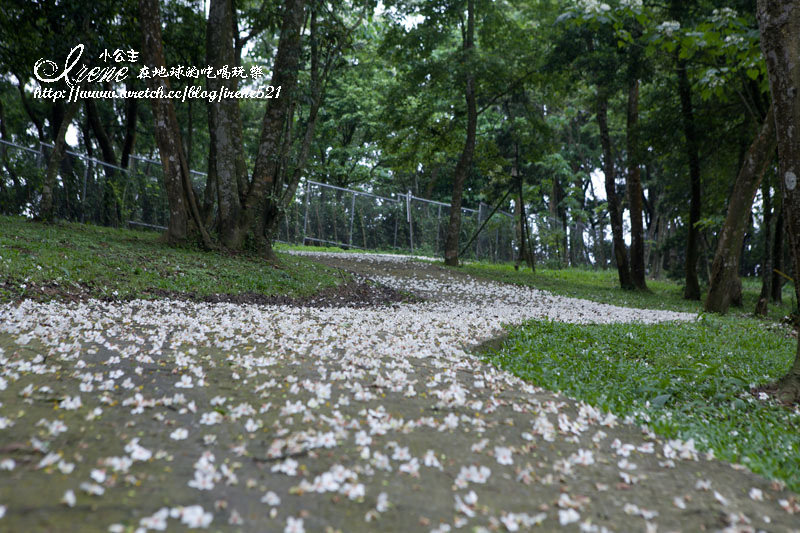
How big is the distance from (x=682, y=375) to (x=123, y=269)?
23.8ft

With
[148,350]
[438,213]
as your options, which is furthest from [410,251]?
[148,350]

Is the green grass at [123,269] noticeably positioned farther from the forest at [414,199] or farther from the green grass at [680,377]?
the green grass at [680,377]

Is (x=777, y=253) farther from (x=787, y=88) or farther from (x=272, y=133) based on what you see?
(x=272, y=133)

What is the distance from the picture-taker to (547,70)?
559 inches

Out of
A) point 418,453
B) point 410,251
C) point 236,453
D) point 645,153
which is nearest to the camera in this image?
point 236,453

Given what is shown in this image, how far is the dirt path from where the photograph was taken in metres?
2.04

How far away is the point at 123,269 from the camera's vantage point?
A: 299 inches

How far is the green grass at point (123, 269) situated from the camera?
21.3ft

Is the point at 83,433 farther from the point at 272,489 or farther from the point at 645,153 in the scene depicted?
the point at 645,153

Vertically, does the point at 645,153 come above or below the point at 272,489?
above

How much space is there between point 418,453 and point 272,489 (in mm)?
786

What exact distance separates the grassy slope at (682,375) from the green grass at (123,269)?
4598 millimetres

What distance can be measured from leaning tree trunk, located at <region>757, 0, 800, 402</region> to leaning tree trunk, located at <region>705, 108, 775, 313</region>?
21.6 ft

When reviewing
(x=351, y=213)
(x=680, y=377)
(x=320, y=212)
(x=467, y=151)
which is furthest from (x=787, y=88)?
(x=351, y=213)
